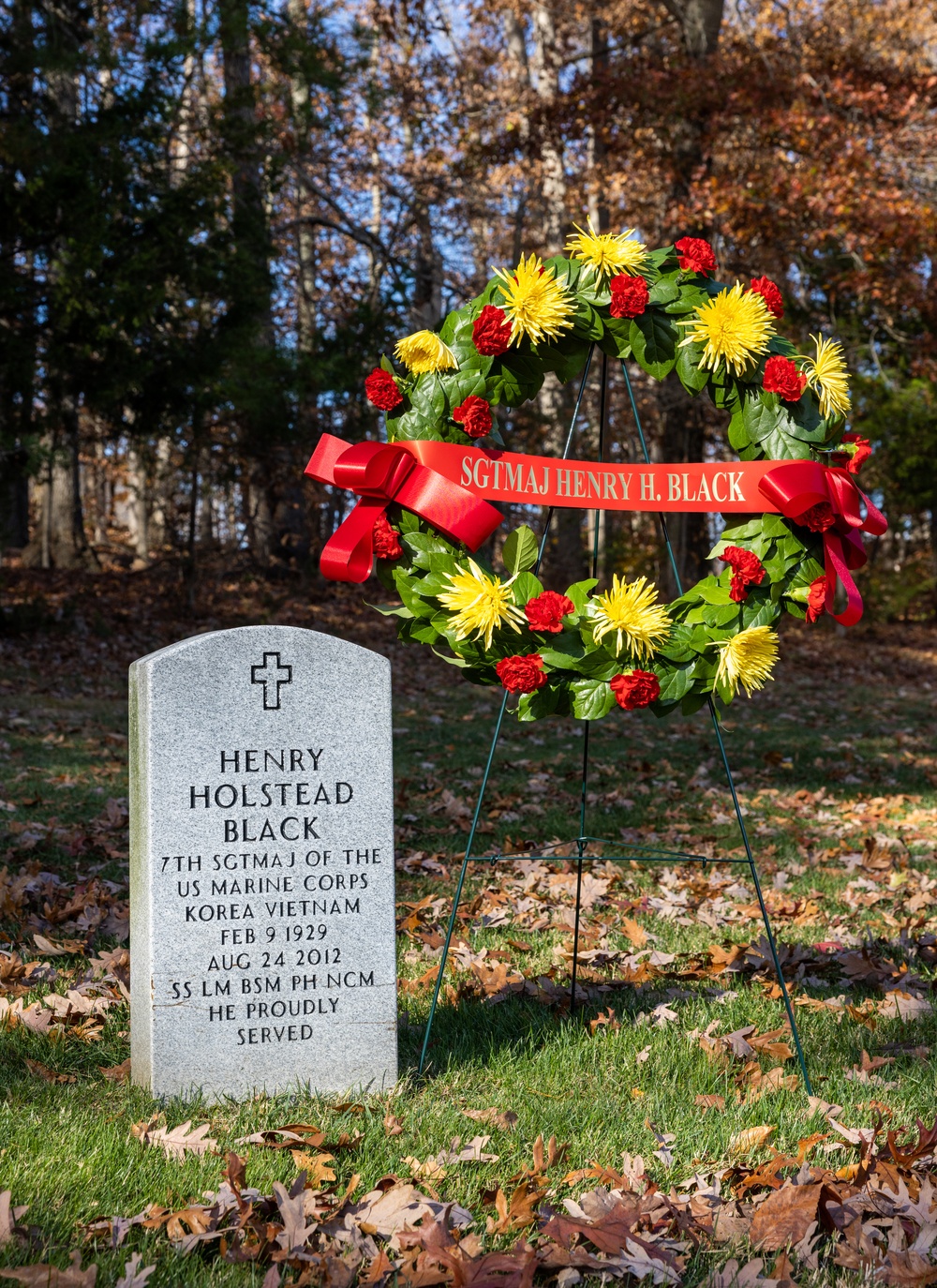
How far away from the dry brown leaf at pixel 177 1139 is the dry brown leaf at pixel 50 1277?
2.28 feet

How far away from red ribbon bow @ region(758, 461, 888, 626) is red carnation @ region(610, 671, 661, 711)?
0.70m

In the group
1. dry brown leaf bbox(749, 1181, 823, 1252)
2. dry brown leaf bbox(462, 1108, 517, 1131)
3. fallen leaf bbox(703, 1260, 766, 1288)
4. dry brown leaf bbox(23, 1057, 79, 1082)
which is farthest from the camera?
dry brown leaf bbox(23, 1057, 79, 1082)

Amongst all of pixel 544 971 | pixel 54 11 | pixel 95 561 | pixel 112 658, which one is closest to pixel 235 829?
pixel 544 971

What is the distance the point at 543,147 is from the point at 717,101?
10.6ft

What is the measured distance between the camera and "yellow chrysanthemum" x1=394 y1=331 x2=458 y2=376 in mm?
4277

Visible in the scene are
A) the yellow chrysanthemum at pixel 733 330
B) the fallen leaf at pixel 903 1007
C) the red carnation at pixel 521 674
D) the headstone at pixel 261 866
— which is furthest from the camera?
the fallen leaf at pixel 903 1007

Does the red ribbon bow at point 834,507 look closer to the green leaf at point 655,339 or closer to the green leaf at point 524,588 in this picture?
the green leaf at point 655,339

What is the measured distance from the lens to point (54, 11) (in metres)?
14.5

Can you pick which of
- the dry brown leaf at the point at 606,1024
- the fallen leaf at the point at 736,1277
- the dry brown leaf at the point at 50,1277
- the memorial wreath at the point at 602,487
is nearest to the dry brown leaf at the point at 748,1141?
the fallen leaf at the point at 736,1277

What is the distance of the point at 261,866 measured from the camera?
3.79m

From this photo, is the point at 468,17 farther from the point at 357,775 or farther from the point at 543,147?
the point at 357,775

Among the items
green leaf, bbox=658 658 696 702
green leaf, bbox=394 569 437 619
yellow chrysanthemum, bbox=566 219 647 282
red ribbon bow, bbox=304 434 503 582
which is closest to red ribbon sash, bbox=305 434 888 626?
red ribbon bow, bbox=304 434 503 582

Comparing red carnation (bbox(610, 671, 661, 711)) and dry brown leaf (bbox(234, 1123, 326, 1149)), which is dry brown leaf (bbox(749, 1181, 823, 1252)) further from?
red carnation (bbox(610, 671, 661, 711))

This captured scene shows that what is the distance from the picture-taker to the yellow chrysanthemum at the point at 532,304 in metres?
4.23
